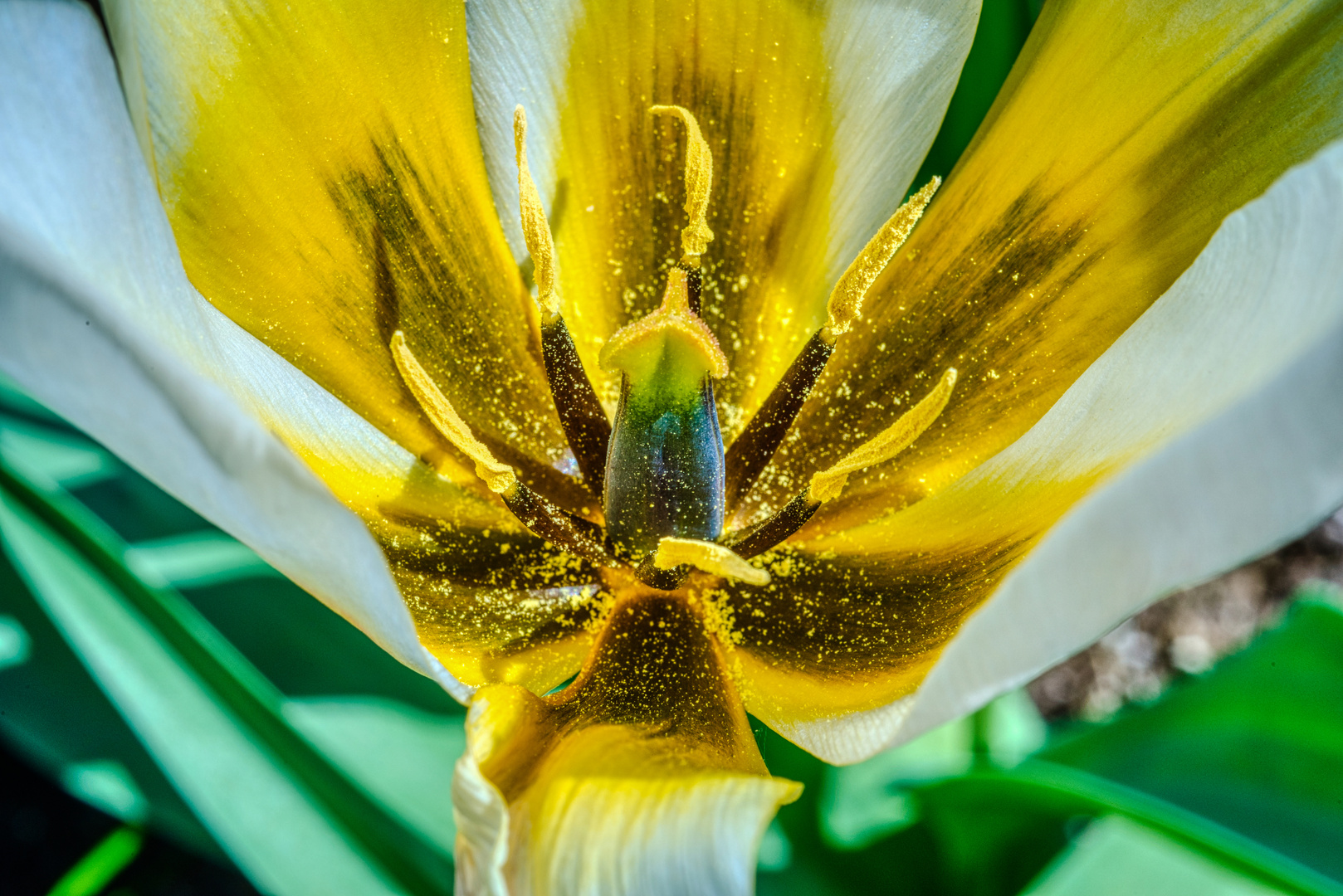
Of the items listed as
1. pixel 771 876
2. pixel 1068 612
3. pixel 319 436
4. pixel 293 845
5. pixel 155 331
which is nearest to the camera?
pixel 1068 612

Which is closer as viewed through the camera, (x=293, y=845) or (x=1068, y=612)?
(x=1068, y=612)

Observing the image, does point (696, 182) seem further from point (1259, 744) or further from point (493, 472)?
point (1259, 744)

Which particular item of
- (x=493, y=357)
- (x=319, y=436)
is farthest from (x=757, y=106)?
(x=319, y=436)

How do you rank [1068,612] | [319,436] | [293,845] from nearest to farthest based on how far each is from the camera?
[1068,612], [319,436], [293,845]

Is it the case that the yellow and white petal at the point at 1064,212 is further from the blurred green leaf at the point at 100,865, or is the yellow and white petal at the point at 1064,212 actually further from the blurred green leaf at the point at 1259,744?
the blurred green leaf at the point at 100,865

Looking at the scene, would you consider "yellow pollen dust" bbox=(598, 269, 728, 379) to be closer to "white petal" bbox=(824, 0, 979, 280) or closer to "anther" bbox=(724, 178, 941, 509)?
"anther" bbox=(724, 178, 941, 509)

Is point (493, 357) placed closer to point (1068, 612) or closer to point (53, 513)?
point (53, 513)
